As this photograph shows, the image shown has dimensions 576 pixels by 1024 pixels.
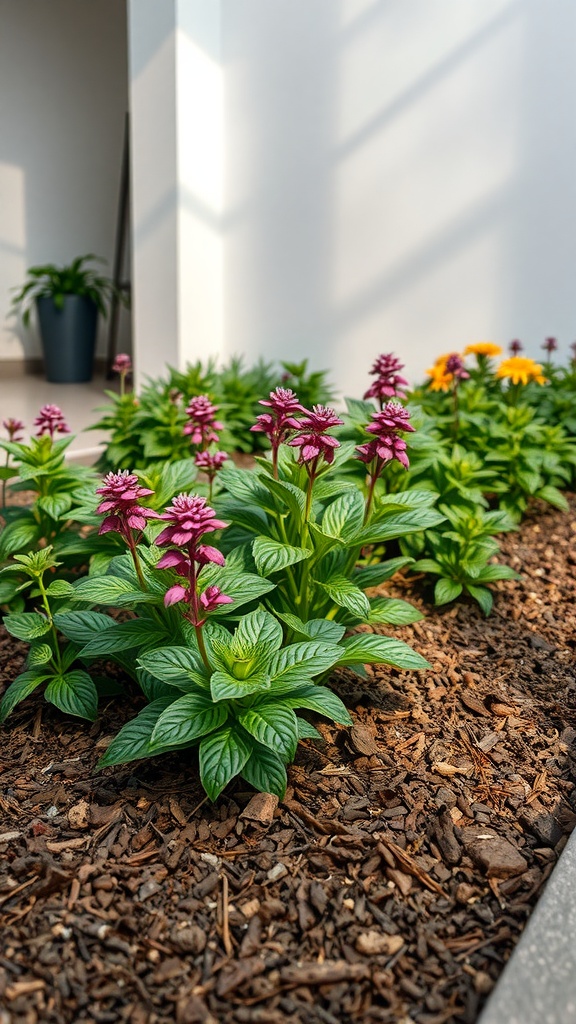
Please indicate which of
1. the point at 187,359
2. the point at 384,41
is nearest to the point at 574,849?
the point at 187,359

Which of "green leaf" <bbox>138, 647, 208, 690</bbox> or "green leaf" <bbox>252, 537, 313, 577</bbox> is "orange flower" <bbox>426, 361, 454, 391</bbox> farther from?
"green leaf" <bbox>138, 647, 208, 690</bbox>

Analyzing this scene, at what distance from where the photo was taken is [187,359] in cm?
433

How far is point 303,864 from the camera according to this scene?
3.95ft

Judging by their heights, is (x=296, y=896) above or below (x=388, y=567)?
below

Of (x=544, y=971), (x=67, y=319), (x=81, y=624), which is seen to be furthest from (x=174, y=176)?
(x=544, y=971)

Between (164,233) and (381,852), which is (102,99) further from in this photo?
(381,852)

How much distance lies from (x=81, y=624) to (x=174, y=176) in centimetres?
320

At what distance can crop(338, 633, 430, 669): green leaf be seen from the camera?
1428 mm

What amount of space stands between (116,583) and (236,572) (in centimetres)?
22

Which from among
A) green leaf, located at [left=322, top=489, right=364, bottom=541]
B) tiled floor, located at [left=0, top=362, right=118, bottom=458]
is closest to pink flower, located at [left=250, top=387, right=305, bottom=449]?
green leaf, located at [left=322, top=489, right=364, bottom=541]

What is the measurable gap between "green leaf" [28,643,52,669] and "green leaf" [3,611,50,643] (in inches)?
1.0

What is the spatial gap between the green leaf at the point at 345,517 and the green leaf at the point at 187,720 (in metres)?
0.40

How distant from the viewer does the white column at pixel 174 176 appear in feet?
13.2

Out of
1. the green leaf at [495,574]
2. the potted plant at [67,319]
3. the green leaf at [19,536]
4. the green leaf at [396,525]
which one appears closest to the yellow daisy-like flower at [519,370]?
the green leaf at [495,574]
